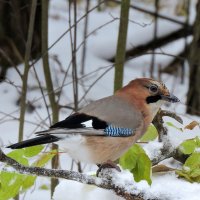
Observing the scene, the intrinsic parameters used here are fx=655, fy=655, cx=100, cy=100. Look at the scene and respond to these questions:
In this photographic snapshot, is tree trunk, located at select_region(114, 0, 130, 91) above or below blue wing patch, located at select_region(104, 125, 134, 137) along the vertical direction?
above

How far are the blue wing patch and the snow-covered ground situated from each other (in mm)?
155

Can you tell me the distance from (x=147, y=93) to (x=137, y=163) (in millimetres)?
414

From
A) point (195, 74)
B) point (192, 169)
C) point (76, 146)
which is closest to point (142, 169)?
point (192, 169)

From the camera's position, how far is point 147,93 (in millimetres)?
2697

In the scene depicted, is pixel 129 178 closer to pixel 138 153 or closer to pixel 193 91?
pixel 138 153

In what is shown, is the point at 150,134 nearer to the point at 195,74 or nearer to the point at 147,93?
the point at 147,93

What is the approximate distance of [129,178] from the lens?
250 cm

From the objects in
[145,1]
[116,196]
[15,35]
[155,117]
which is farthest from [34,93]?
[145,1]

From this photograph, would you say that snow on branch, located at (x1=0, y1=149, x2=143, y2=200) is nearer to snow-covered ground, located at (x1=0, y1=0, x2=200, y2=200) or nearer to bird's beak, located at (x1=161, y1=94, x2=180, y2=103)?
snow-covered ground, located at (x1=0, y1=0, x2=200, y2=200)

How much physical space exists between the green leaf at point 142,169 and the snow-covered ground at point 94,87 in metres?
0.04

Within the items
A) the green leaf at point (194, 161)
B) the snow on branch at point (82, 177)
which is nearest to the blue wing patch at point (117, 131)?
the snow on branch at point (82, 177)

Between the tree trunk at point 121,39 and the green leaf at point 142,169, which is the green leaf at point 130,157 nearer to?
the green leaf at point 142,169

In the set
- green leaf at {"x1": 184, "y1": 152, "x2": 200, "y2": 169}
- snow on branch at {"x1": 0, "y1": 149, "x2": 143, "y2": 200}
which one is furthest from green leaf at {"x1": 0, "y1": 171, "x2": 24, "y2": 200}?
green leaf at {"x1": 184, "y1": 152, "x2": 200, "y2": 169}

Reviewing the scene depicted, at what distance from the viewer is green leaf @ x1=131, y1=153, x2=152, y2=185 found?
2295mm
